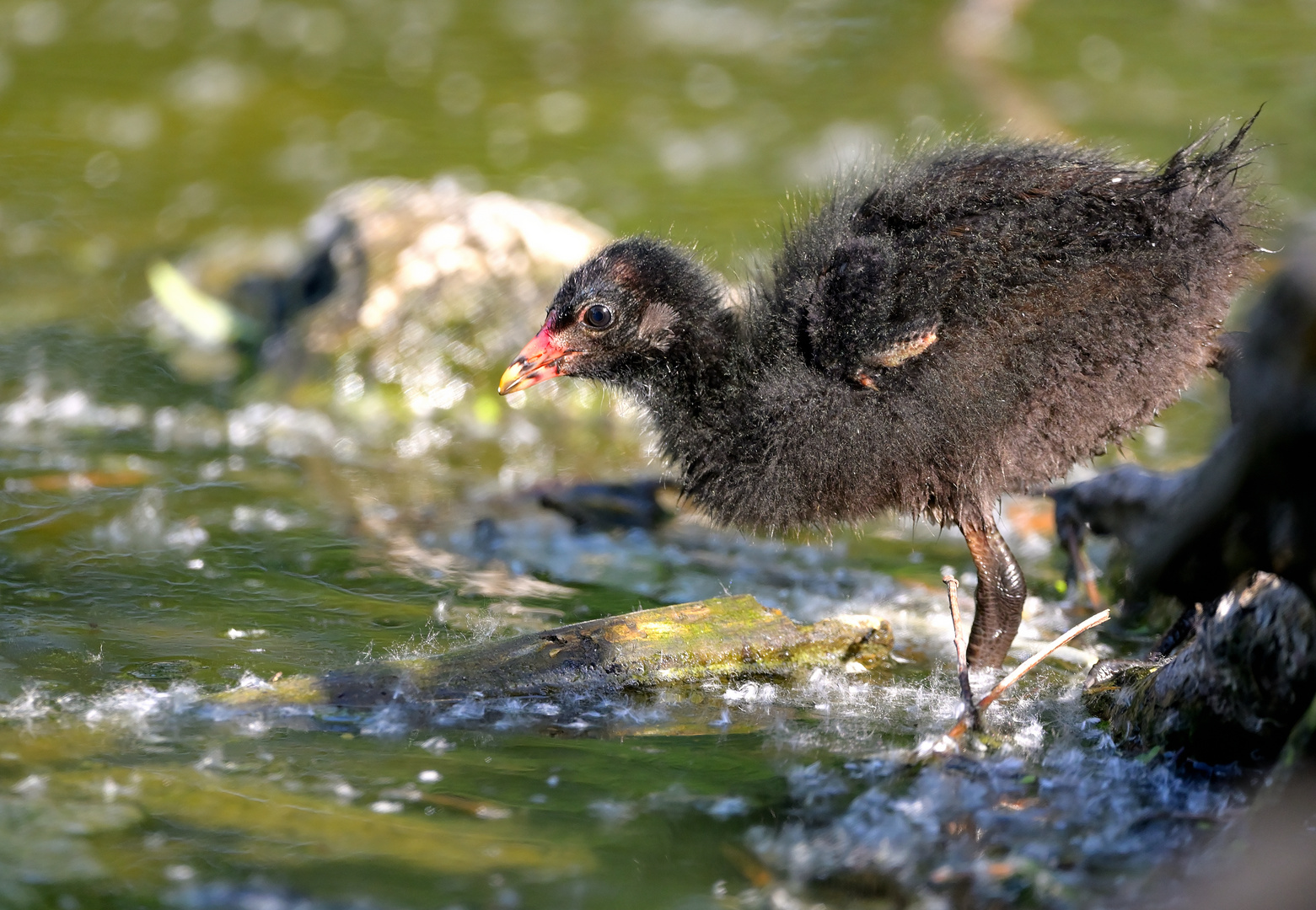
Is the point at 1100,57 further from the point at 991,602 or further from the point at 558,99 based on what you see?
the point at 991,602

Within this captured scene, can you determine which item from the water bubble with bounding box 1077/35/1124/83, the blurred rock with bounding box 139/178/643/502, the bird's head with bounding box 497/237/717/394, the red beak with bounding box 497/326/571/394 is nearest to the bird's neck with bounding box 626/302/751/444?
the bird's head with bounding box 497/237/717/394

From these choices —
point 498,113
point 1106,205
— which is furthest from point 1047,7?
point 1106,205

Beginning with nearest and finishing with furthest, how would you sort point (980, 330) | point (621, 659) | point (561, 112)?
point (621, 659) → point (980, 330) → point (561, 112)

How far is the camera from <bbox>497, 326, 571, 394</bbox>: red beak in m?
4.25

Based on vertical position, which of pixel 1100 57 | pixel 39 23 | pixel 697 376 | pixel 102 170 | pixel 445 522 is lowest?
pixel 445 522

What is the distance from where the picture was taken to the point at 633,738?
3.16 m


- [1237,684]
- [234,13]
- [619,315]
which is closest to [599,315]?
[619,315]

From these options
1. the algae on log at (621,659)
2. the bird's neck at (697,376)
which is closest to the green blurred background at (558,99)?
the bird's neck at (697,376)

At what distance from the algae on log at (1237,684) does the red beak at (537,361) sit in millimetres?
1993

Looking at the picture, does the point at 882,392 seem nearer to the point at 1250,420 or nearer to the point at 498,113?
the point at 1250,420

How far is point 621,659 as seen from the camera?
3.38 metres

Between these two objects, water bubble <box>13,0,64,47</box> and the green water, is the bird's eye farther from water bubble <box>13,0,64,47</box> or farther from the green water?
water bubble <box>13,0,64,47</box>

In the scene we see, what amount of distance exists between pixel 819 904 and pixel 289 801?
1.07m

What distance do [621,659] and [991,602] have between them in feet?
3.64
